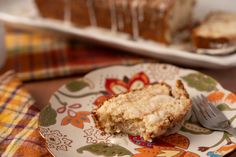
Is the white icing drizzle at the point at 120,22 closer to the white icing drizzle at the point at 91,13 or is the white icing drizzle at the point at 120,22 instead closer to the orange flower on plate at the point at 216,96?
the white icing drizzle at the point at 91,13

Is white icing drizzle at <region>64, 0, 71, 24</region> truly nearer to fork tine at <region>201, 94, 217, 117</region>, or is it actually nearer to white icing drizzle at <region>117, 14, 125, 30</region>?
white icing drizzle at <region>117, 14, 125, 30</region>

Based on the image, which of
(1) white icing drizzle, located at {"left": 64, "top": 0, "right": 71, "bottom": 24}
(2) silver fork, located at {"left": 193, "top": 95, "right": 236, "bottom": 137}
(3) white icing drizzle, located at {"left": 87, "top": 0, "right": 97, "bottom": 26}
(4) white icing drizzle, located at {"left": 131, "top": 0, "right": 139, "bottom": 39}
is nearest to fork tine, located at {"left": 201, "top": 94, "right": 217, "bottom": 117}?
(2) silver fork, located at {"left": 193, "top": 95, "right": 236, "bottom": 137}

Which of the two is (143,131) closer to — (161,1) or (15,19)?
(161,1)

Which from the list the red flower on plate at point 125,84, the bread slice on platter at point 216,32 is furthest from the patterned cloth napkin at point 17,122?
the bread slice on platter at point 216,32

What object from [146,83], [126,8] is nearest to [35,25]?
[126,8]

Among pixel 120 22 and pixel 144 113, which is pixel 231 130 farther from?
pixel 120 22

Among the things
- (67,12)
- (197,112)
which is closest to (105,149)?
(197,112)
